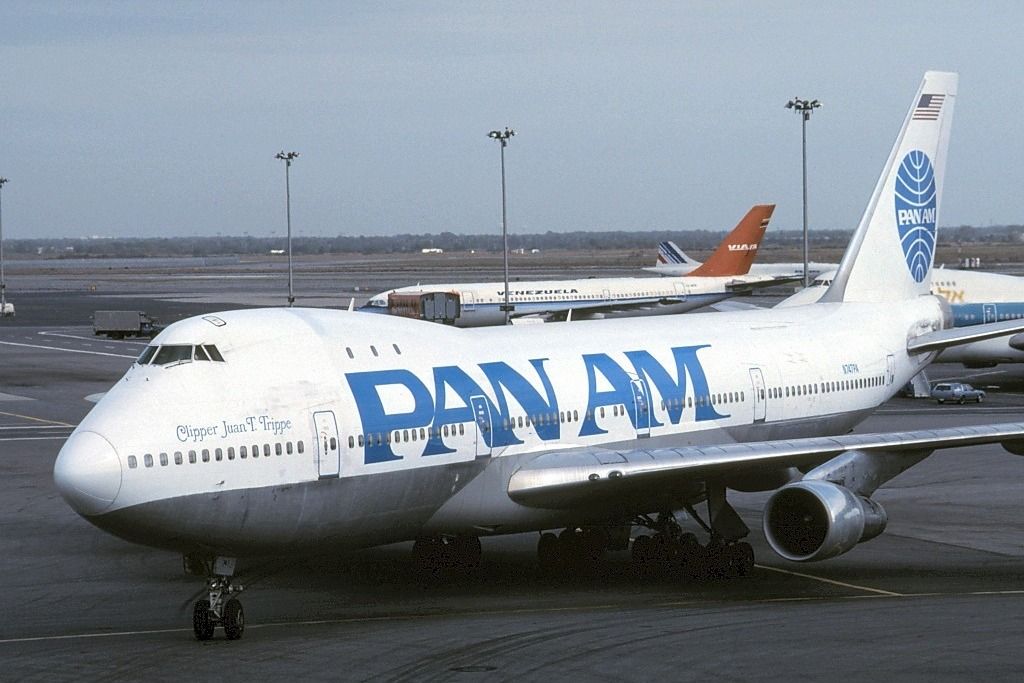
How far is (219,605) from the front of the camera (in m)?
22.0

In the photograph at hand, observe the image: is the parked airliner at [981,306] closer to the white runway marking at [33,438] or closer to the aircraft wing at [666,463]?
the white runway marking at [33,438]

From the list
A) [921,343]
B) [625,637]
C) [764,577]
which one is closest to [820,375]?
[921,343]

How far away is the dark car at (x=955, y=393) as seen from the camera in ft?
186

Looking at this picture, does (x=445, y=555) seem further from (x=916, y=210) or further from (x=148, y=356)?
(x=916, y=210)

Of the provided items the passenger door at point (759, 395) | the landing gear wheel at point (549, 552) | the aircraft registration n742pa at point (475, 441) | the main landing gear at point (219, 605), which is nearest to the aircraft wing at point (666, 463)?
the aircraft registration n742pa at point (475, 441)

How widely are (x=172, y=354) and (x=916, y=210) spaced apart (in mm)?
22457

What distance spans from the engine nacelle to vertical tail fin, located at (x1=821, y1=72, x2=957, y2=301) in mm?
12481

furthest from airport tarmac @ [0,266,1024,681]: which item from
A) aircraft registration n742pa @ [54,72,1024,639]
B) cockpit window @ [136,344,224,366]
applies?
cockpit window @ [136,344,224,366]

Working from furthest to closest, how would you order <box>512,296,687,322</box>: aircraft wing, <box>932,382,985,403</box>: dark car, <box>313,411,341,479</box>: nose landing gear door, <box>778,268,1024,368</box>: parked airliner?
<box>512,296,687,322</box>: aircraft wing → <box>778,268,1024,368</box>: parked airliner → <box>932,382,985,403</box>: dark car → <box>313,411,341,479</box>: nose landing gear door

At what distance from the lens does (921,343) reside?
120ft

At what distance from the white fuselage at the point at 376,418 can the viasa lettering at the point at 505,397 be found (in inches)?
1.4

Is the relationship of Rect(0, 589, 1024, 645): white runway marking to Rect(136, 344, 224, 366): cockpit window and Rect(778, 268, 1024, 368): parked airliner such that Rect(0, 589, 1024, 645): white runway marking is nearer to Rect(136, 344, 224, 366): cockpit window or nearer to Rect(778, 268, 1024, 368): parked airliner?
Rect(136, 344, 224, 366): cockpit window

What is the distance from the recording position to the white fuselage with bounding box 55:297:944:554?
21.0m

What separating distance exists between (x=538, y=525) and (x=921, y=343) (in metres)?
14.2
